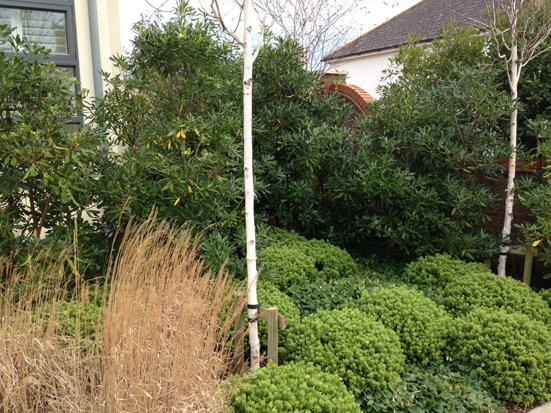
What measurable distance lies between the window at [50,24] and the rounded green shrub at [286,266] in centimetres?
305

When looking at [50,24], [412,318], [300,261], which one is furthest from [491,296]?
[50,24]

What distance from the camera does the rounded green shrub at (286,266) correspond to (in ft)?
13.9

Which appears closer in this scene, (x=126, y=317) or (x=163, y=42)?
(x=126, y=317)

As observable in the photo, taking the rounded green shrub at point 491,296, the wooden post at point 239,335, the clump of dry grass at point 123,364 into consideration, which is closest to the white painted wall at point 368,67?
the rounded green shrub at point 491,296

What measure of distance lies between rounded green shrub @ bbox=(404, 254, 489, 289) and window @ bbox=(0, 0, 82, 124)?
445 cm

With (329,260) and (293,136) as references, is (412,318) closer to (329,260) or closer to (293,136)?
(329,260)

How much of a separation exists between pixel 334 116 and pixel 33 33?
158 inches

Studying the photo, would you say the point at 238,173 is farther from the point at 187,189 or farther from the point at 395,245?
the point at 395,245

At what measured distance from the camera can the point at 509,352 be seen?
3.17 m

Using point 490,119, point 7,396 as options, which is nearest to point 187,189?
point 7,396

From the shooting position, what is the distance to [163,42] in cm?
367

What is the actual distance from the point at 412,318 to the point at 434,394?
640 millimetres

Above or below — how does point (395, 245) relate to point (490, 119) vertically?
below

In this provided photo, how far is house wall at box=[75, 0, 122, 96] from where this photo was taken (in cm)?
579
